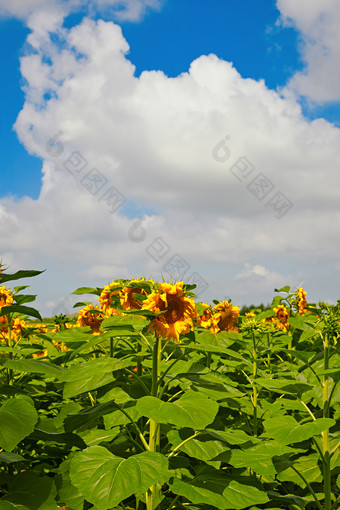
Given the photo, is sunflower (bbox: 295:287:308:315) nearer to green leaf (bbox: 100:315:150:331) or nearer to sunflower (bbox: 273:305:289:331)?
sunflower (bbox: 273:305:289:331)

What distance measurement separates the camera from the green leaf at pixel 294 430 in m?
2.41

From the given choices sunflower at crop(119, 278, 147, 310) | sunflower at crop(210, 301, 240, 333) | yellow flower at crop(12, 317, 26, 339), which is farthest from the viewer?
yellow flower at crop(12, 317, 26, 339)

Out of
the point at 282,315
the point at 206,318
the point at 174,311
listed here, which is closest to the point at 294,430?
the point at 174,311

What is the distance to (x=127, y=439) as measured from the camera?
3.12 meters

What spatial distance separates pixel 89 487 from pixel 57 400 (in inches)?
117

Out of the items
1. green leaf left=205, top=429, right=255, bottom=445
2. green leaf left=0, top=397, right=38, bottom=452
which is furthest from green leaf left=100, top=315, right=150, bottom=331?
green leaf left=205, top=429, right=255, bottom=445

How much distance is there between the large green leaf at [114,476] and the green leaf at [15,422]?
30 cm

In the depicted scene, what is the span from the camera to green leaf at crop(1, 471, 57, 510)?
2.45m

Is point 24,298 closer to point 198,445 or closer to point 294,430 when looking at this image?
point 198,445

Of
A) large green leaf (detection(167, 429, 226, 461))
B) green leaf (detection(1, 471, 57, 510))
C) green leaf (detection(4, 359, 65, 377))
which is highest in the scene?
large green leaf (detection(167, 429, 226, 461))

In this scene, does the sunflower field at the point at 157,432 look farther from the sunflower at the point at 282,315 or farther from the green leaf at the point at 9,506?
the sunflower at the point at 282,315

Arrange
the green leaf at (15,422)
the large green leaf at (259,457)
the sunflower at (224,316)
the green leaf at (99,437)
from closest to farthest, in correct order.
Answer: the green leaf at (15,422)
the large green leaf at (259,457)
the green leaf at (99,437)
the sunflower at (224,316)

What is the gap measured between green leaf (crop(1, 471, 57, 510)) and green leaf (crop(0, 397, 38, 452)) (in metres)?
0.45

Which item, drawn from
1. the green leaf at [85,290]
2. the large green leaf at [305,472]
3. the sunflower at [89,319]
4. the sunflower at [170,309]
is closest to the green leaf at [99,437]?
the sunflower at [170,309]
